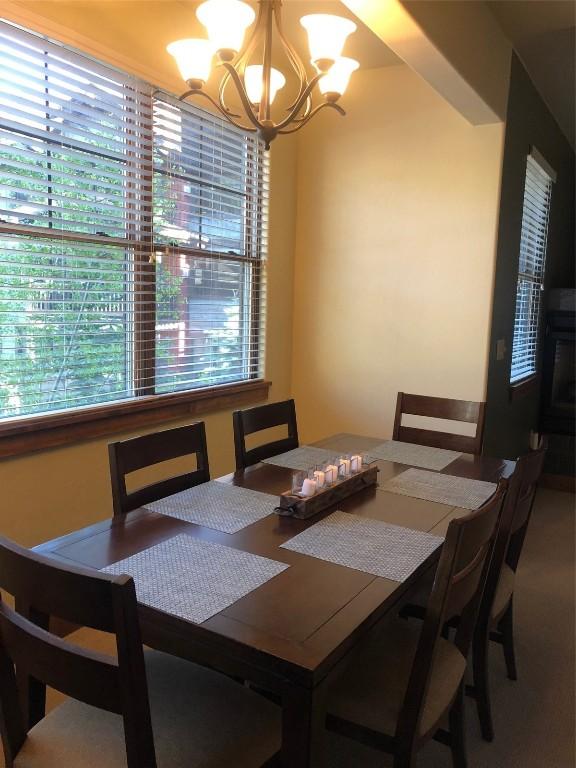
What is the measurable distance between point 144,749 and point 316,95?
3.60 metres

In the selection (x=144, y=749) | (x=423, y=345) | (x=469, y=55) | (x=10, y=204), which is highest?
(x=469, y=55)

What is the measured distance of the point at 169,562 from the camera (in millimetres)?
1449

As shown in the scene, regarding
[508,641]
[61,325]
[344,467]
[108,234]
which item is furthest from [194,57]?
[508,641]

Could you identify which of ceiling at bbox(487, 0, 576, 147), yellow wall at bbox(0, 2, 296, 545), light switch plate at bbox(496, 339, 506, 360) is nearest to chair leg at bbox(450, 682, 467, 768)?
yellow wall at bbox(0, 2, 296, 545)

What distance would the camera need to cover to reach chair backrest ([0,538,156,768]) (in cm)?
98

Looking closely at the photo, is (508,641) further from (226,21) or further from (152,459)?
(226,21)

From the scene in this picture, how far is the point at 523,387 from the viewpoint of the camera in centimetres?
426

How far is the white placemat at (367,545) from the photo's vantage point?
4.84 ft

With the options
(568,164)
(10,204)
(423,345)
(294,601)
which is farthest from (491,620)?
(568,164)

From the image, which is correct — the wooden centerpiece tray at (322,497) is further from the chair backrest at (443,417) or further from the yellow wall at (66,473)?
the yellow wall at (66,473)

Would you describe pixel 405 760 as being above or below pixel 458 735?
above

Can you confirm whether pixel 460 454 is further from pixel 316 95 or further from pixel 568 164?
pixel 568 164

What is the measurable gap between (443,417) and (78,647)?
2112 mm

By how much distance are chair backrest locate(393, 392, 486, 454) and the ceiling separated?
1931 mm
